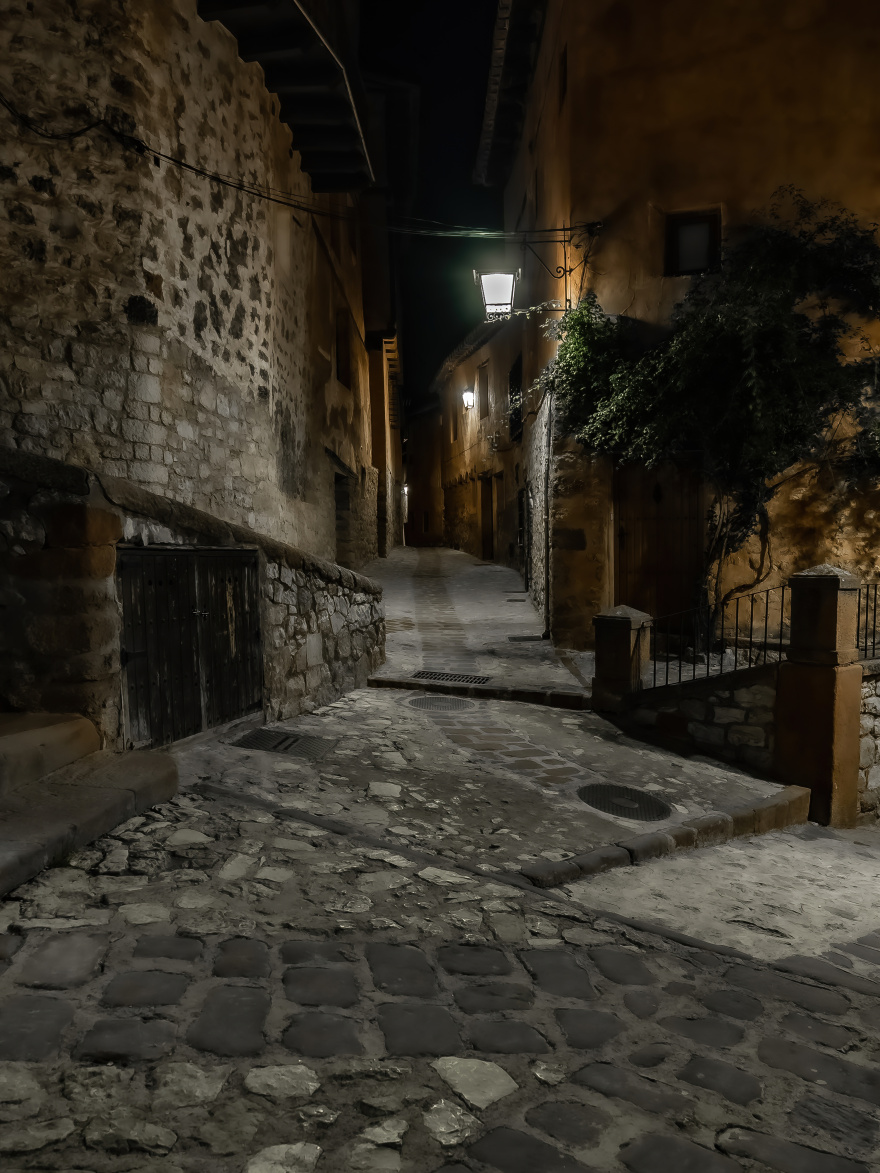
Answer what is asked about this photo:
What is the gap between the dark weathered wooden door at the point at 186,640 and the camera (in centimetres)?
398

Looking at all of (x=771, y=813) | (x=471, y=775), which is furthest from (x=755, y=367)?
(x=471, y=775)

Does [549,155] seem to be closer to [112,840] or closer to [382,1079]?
[112,840]

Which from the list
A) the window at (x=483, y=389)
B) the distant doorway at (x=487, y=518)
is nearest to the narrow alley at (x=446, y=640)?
the distant doorway at (x=487, y=518)

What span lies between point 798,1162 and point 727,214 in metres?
10.1

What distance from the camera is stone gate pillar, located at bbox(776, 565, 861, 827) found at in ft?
20.5

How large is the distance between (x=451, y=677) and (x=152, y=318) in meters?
4.80

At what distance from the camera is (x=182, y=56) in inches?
296

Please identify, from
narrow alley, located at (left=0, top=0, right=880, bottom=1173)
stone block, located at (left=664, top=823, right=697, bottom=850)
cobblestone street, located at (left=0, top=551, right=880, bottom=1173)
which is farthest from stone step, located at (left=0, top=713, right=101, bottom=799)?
stone block, located at (left=664, top=823, right=697, bottom=850)

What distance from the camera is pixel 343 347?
50.5 ft

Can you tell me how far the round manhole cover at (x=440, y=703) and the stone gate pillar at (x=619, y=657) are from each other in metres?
1.32

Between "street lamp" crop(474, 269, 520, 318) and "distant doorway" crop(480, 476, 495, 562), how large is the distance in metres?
10.5

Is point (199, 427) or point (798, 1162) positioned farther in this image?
point (199, 427)

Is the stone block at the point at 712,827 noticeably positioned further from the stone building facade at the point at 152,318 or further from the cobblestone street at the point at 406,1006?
the stone building facade at the point at 152,318

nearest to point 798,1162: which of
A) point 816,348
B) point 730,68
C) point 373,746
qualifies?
point 373,746
